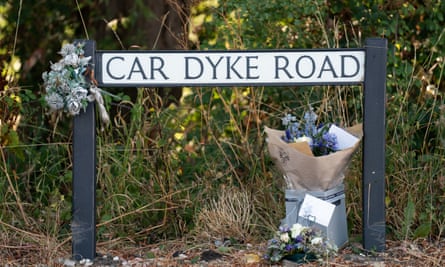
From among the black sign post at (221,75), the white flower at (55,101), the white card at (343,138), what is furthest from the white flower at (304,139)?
the white flower at (55,101)

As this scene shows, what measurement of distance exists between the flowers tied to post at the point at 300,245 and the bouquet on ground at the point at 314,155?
1.03 ft

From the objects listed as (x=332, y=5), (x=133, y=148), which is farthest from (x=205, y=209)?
(x=332, y=5)

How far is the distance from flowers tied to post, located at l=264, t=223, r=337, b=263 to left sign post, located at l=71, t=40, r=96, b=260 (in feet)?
3.39

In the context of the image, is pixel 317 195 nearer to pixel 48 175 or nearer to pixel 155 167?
pixel 155 167

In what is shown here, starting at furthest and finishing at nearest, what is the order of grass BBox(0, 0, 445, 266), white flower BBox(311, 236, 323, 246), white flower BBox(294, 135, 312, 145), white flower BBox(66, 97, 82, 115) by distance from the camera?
grass BBox(0, 0, 445, 266) → white flower BBox(294, 135, 312, 145) → white flower BBox(66, 97, 82, 115) → white flower BBox(311, 236, 323, 246)

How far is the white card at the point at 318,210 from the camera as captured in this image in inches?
180

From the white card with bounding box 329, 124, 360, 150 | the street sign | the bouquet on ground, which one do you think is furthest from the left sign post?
the white card with bounding box 329, 124, 360, 150

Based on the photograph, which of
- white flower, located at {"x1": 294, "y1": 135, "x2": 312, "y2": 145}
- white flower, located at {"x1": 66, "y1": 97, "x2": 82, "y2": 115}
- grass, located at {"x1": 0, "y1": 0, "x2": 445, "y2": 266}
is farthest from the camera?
grass, located at {"x1": 0, "y1": 0, "x2": 445, "y2": 266}

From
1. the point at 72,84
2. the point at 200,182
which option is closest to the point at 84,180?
the point at 72,84

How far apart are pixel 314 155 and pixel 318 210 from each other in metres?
0.44

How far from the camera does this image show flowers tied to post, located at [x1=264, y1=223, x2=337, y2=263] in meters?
4.44

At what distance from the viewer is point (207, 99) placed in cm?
641

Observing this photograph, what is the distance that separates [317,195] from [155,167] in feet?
4.36

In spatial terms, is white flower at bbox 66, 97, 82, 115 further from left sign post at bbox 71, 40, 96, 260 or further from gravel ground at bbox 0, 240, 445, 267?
gravel ground at bbox 0, 240, 445, 267
